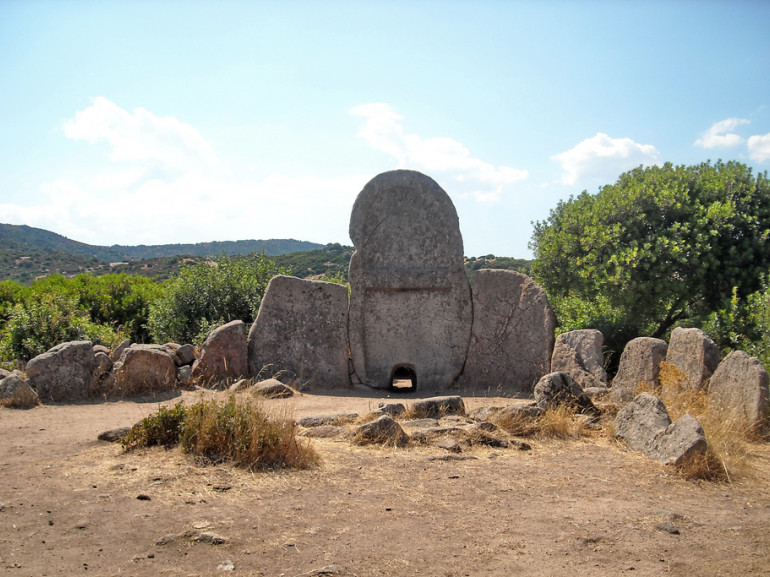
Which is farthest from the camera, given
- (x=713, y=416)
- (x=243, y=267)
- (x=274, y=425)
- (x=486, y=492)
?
(x=243, y=267)

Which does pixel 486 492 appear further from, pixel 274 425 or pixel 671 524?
pixel 274 425

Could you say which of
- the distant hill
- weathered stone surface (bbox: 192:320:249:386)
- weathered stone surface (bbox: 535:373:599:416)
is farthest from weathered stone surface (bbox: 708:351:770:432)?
the distant hill

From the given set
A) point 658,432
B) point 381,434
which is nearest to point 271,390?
point 381,434

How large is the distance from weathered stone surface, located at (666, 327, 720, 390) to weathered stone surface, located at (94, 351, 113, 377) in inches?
272

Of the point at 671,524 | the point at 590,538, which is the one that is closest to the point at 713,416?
the point at 671,524

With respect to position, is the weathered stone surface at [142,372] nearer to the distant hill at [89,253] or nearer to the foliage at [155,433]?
the foliage at [155,433]

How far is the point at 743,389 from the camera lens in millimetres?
6633

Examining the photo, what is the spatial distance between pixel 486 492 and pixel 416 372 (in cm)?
517

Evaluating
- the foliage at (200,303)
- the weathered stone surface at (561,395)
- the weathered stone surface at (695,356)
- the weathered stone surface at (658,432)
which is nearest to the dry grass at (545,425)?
the weathered stone surface at (561,395)

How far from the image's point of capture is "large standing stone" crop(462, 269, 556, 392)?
9.91 meters

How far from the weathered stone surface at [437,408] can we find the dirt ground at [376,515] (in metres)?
1.15

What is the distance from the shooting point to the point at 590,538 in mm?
4254

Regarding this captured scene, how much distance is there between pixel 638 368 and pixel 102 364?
661 centimetres

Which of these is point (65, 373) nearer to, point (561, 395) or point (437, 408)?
point (437, 408)
